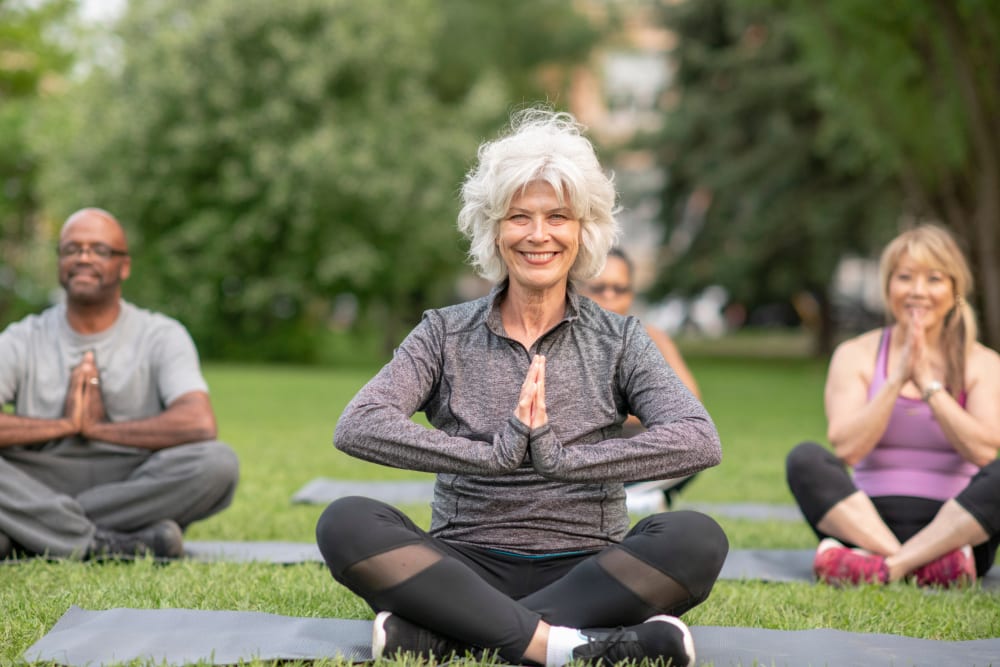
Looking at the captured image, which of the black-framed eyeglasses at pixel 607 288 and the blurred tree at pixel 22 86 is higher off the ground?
the blurred tree at pixel 22 86

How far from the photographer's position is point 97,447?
5.01 m

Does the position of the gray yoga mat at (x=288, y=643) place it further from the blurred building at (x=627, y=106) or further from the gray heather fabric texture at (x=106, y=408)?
the blurred building at (x=627, y=106)

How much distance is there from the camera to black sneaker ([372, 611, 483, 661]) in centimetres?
317

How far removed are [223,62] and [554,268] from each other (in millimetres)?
18733

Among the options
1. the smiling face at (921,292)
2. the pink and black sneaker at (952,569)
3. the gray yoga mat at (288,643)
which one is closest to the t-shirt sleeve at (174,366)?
the gray yoga mat at (288,643)

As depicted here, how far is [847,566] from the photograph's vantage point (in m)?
4.60

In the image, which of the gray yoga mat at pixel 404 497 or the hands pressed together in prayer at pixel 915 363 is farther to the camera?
the gray yoga mat at pixel 404 497

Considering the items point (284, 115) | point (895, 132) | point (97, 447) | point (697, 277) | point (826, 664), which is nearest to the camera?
point (826, 664)

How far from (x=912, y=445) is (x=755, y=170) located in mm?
18041

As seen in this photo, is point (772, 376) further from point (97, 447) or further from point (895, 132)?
point (97, 447)

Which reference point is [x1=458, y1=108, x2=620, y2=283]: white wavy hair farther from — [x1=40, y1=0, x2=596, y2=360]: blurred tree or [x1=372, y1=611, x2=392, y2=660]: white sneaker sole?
[x1=40, y1=0, x2=596, y2=360]: blurred tree

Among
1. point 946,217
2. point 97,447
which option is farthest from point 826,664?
point 946,217

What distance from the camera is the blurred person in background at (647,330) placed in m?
5.89

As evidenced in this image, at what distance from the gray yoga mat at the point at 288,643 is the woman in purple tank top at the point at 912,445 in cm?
91
